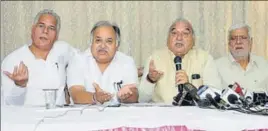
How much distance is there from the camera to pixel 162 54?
2.81 meters

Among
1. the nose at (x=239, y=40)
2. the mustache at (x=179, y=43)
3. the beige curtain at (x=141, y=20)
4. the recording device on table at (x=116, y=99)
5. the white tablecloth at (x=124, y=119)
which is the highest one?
the beige curtain at (x=141, y=20)

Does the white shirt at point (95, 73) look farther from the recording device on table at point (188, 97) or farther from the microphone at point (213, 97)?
the microphone at point (213, 97)

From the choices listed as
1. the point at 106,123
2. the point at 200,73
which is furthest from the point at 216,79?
the point at 106,123

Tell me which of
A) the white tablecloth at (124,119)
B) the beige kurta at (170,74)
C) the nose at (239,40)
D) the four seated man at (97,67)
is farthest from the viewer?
the nose at (239,40)

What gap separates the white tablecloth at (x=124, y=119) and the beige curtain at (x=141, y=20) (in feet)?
5.03

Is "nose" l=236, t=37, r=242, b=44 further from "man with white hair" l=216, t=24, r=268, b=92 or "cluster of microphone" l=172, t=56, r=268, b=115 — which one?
"cluster of microphone" l=172, t=56, r=268, b=115

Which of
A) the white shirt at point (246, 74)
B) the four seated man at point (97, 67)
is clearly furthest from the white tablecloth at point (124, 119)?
the white shirt at point (246, 74)

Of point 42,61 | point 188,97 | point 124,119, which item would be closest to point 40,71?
point 42,61

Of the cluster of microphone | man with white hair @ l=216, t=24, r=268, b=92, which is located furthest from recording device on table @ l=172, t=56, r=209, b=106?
man with white hair @ l=216, t=24, r=268, b=92

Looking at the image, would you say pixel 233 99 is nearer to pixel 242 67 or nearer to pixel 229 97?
pixel 229 97

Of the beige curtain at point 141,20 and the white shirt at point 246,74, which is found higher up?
the beige curtain at point 141,20

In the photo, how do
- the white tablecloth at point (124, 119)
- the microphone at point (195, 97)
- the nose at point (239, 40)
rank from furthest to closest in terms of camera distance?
the nose at point (239, 40), the microphone at point (195, 97), the white tablecloth at point (124, 119)

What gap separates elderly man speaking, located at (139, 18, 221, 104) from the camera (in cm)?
269

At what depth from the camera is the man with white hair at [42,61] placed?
2553 millimetres
